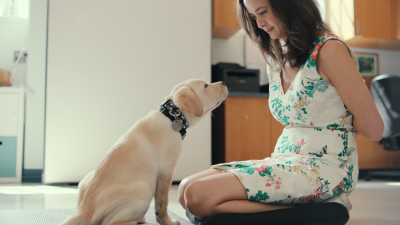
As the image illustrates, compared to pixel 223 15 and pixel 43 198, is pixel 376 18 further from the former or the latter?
pixel 43 198

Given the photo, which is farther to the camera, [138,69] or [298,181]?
[138,69]

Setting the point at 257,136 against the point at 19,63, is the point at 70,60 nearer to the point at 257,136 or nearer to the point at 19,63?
the point at 19,63

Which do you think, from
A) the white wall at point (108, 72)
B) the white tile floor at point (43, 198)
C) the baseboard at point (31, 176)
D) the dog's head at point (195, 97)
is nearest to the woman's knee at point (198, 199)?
the dog's head at point (195, 97)

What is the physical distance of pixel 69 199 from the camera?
2170 mm

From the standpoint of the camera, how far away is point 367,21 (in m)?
3.93

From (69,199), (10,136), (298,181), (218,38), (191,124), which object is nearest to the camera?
(298,181)

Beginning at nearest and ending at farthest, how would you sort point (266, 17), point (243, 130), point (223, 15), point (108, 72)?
point (266, 17)
point (108, 72)
point (243, 130)
point (223, 15)

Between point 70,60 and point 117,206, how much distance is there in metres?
2.18

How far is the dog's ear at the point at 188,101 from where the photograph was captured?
48.1 inches

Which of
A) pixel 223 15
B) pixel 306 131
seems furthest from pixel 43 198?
pixel 223 15

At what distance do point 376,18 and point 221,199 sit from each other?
3838mm

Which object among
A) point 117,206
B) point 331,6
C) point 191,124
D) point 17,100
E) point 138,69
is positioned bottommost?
point 117,206

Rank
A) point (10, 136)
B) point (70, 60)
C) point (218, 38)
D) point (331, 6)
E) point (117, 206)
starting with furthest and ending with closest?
point (331, 6) → point (218, 38) → point (10, 136) → point (70, 60) → point (117, 206)

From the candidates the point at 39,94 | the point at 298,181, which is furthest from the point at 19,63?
the point at 298,181
